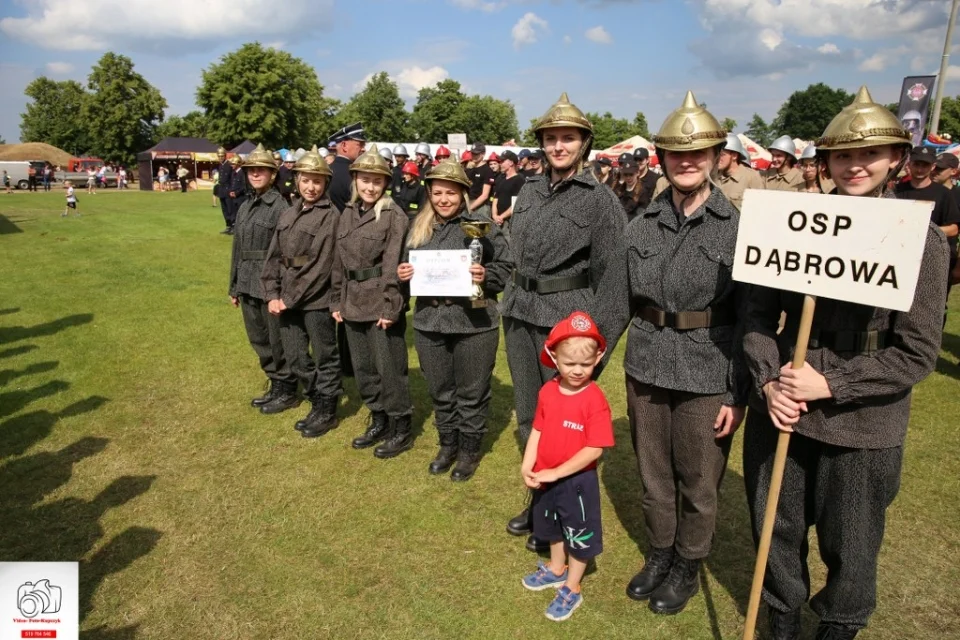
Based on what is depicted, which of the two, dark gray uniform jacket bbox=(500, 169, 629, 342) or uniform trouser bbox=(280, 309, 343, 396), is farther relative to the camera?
uniform trouser bbox=(280, 309, 343, 396)

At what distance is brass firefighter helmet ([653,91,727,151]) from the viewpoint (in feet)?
8.99

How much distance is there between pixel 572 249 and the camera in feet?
11.4

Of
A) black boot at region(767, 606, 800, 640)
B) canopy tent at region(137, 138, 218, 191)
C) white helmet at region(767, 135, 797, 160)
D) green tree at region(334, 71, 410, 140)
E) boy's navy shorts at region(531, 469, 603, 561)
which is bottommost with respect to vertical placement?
black boot at region(767, 606, 800, 640)

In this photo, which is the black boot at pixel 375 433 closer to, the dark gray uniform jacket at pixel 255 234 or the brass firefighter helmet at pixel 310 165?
the dark gray uniform jacket at pixel 255 234

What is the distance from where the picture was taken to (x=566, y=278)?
3.57m

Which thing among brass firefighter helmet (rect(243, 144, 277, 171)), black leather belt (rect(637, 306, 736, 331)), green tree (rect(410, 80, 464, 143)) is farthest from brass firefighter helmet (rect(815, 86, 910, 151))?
green tree (rect(410, 80, 464, 143))

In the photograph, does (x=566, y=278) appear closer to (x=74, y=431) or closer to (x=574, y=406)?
(x=574, y=406)

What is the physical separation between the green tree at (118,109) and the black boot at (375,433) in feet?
225

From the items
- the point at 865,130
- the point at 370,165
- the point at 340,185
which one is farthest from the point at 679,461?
the point at 340,185

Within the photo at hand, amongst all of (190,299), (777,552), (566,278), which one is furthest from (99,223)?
(777,552)

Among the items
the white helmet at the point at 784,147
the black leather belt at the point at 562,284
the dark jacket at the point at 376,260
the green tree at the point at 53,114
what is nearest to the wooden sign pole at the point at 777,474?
the black leather belt at the point at 562,284

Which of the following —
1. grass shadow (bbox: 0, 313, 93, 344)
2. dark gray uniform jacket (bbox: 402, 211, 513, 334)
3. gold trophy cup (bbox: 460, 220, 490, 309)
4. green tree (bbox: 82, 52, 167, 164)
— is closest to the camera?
gold trophy cup (bbox: 460, 220, 490, 309)

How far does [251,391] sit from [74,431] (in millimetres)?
1560

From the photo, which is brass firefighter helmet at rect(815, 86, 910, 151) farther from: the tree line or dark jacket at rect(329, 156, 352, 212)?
the tree line
